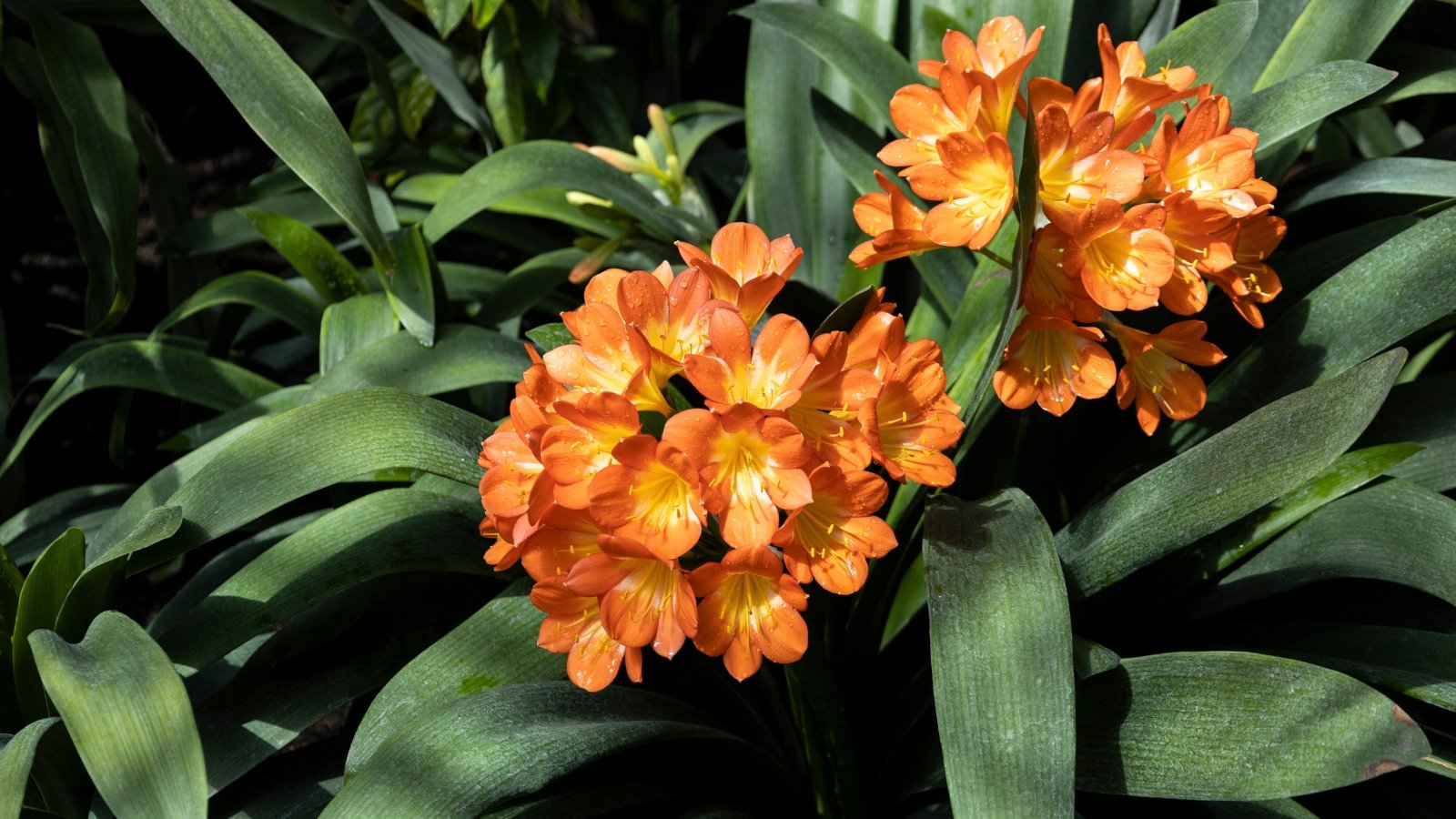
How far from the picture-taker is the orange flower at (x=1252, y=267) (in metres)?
1.04

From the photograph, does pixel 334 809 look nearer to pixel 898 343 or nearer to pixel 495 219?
pixel 898 343

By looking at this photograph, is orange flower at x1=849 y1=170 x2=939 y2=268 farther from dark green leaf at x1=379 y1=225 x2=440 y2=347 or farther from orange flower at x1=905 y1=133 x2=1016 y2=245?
dark green leaf at x1=379 y1=225 x2=440 y2=347

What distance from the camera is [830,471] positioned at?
81cm

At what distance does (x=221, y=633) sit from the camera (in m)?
1.05

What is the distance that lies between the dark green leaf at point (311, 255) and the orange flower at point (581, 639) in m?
0.91

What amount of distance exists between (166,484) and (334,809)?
1.63 feet

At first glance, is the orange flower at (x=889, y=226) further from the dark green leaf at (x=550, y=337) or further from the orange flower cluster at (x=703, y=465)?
the dark green leaf at (x=550, y=337)

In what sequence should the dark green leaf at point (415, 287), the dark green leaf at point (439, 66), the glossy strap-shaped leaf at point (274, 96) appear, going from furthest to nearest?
the dark green leaf at point (439, 66), the dark green leaf at point (415, 287), the glossy strap-shaped leaf at point (274, 96)

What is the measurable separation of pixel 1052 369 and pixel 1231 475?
0.59 ft

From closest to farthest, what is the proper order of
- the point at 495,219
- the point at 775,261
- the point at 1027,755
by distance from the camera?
the point at 1027,755 < the point at 775,261 < the point at 495,219

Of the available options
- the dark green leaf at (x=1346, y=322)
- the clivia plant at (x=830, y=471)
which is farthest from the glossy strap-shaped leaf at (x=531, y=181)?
the dark green leaf at (x=1346, y=322)

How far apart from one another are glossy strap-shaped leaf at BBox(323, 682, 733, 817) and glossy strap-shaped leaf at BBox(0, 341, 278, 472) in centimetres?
82

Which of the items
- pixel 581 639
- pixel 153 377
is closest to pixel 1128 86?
pixel 581 639

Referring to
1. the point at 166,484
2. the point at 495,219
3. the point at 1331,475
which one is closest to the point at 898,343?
the point at 1331,475
